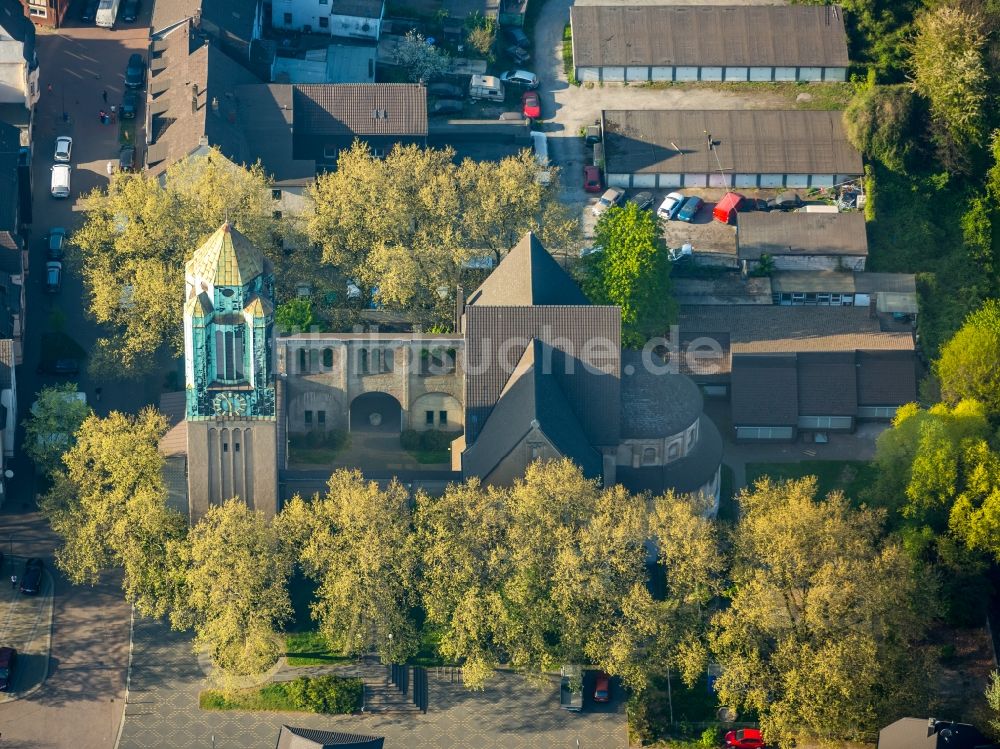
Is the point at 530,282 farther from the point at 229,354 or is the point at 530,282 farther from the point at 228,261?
the point at 228,261

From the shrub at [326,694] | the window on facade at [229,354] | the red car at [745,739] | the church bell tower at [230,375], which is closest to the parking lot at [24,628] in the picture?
the church bell tower at [230,375]

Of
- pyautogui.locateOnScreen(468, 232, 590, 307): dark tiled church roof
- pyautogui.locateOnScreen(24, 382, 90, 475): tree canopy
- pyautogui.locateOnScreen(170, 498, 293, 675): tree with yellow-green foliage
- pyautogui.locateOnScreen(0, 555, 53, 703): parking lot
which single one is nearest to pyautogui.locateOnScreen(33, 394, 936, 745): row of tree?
pyautogui.locateOnScreen(170, 498, 293, 675): tree with yellow-green foliage

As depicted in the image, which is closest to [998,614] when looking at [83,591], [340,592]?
[340,592]

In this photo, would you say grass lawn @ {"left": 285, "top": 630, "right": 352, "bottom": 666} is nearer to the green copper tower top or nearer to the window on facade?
the green copper tower top

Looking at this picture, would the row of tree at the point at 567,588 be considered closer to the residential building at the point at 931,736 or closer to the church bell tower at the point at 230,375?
the church bell tower at the point at 230,375

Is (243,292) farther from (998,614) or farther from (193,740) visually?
(998,614)

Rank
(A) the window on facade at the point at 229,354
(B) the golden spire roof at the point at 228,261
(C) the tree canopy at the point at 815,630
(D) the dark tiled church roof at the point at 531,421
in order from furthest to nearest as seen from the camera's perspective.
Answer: (D) the dark tiled church roof at the point at 531,421 → (A) the window on facade at the point at 229,354 → (C) the tree canopy at the point at 815,630 → (B) the golden spire roof at the point at 228,261

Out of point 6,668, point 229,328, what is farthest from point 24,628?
point 229,328
